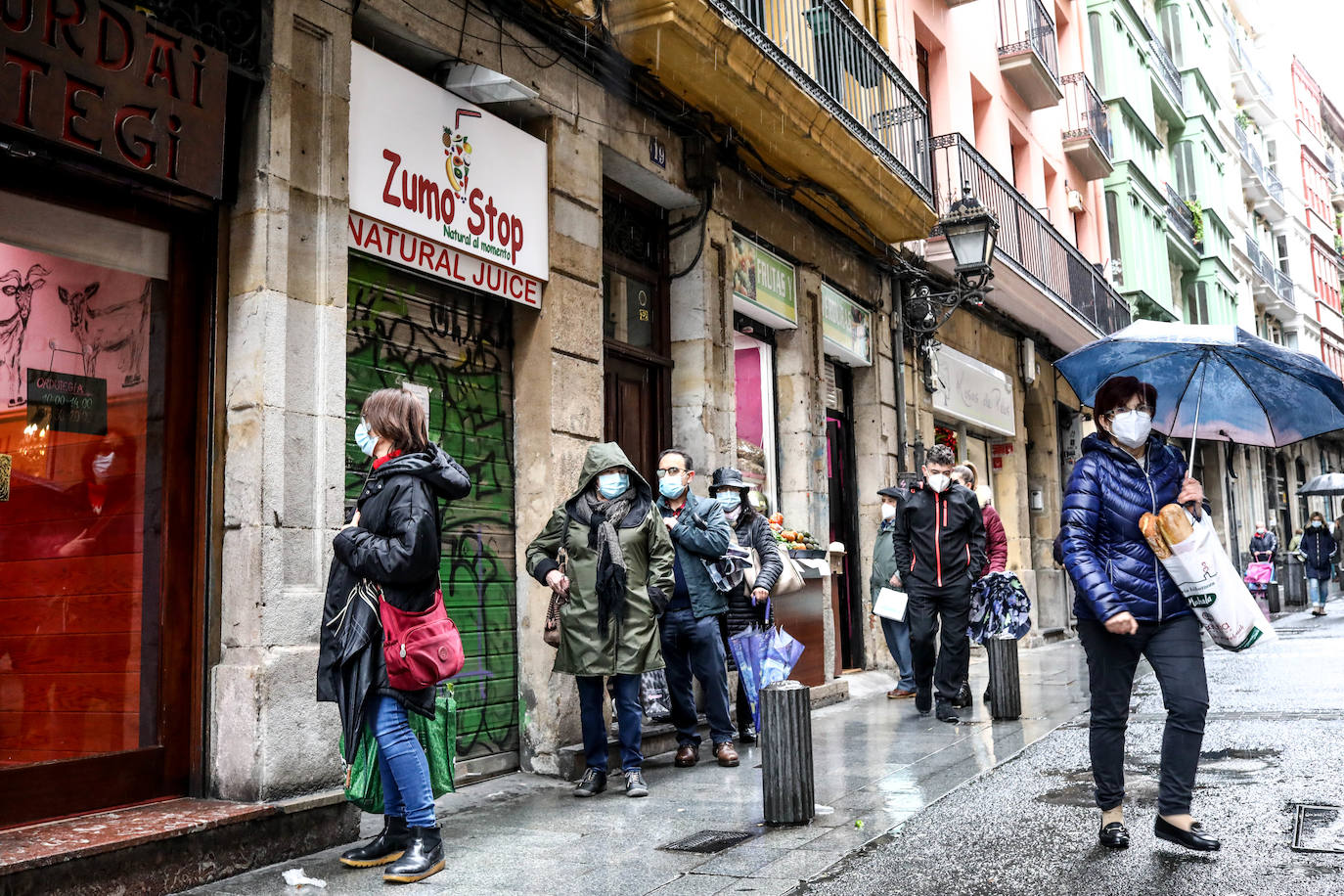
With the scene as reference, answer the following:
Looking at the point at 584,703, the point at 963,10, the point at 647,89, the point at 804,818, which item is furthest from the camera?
the point at 963,10

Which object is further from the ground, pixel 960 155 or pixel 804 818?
pixel 960 155

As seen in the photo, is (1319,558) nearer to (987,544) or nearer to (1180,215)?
(1180,215)

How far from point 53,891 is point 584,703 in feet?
8.84

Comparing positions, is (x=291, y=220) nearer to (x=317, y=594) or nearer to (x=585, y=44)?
(x=317, y=594)

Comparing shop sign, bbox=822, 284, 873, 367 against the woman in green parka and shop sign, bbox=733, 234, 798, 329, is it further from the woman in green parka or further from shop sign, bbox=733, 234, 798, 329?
the woman in green parka

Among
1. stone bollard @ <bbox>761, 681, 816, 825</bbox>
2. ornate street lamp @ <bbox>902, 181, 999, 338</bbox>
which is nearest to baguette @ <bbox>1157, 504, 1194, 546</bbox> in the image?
stone bollard @ <bbox>761, 681, 816, 825</bbox>

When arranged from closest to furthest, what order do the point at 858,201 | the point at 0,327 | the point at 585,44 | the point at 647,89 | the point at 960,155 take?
the point at 0,327 < the point at 585,44 < the point at 647,89 < the point at 858,201 < the point at 960,155

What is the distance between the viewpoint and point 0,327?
191 inches

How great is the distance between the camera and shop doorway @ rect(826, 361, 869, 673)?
12.7 m

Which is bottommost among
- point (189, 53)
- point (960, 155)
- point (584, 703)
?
point (584, 703)

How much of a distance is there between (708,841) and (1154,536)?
2.19 m

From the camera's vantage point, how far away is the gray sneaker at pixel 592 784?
20.6ft

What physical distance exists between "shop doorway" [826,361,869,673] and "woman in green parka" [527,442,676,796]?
6.22 meters

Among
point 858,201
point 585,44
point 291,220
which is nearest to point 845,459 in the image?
point 858,201
